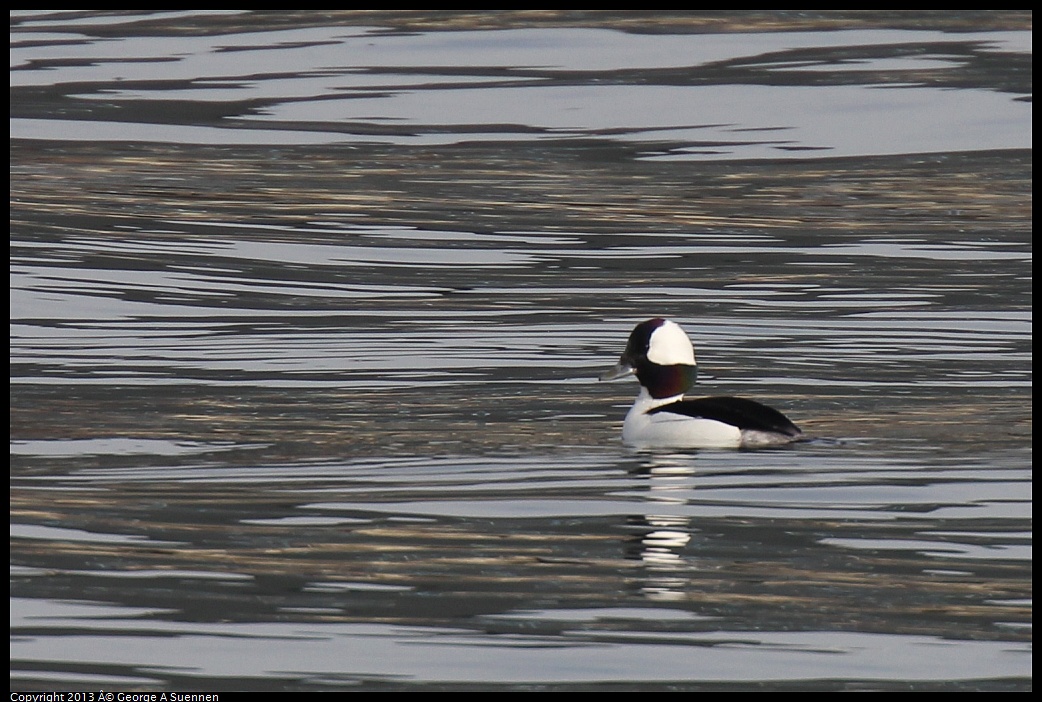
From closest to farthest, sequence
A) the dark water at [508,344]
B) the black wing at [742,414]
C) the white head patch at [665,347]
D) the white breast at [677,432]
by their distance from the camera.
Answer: the dark water at [508,344] < the black wing at [742,414] < the white breast at [677,432] < the white head patch at [665,347]

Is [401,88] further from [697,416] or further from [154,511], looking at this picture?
[154,511]

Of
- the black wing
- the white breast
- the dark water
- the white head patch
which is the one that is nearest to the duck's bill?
the white head patch

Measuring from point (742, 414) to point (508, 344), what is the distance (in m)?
3.17

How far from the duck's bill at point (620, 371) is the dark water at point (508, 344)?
0.95 ft

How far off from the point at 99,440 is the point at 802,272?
627 centimetres

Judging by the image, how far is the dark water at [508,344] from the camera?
637 cm

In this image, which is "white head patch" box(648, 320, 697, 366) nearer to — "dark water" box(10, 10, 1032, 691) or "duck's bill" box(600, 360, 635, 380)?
"duck's bill" box(600, 360, 635, 380)

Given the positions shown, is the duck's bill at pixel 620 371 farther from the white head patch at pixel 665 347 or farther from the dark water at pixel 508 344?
the dark water at pixel 508 344

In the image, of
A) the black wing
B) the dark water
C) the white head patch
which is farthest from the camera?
the white head patch

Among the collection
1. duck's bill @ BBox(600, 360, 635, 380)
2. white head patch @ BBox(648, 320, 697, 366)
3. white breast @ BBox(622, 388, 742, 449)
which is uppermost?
white head patch @ BBox(648, 320, 697, 366)

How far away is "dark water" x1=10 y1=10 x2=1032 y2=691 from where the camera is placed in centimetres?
637

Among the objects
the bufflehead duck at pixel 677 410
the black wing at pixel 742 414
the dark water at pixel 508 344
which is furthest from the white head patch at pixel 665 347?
the black wing at pixel 742 414

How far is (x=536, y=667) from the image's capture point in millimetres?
5949

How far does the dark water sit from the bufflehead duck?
0.14 m
